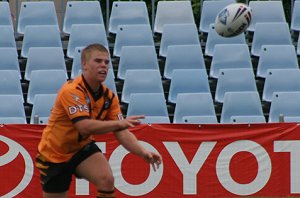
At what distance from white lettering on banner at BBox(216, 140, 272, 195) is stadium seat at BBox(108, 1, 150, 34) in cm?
422

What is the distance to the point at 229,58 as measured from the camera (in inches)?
560

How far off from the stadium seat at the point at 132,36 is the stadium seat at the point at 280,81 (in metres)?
1.89

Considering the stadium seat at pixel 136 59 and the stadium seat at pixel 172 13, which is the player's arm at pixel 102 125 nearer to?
the stadium seat at pixel 136 59

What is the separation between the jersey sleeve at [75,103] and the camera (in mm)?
7832

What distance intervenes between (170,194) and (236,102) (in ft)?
7.77

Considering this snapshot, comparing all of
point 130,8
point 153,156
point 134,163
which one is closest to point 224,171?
point 134,163

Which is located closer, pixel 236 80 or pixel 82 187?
pixel 82 187

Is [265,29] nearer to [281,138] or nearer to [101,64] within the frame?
[281,138]

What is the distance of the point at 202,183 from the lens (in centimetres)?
1117

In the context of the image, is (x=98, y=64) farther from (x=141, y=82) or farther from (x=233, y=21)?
(x=141, y=82)

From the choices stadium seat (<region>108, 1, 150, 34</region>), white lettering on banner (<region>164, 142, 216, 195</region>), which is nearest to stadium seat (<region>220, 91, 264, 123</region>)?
white lettering on banner (<region>164, 142, 216, 195</region>)

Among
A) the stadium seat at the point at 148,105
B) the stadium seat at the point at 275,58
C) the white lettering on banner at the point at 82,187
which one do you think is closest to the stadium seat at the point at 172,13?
the stadium seat at the point at 275,58

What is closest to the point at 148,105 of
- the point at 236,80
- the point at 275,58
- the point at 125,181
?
the point at 236,80

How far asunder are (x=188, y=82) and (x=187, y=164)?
2.59 m
